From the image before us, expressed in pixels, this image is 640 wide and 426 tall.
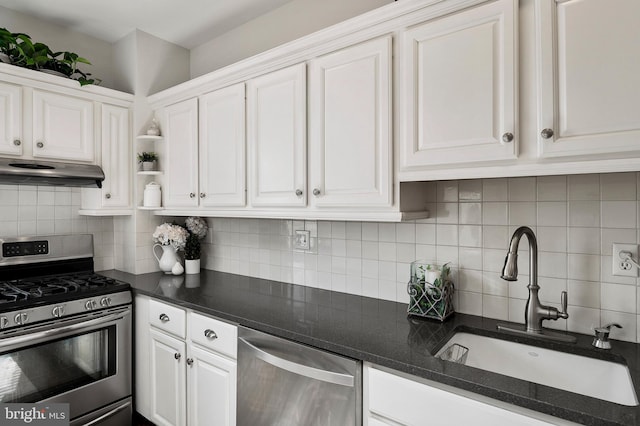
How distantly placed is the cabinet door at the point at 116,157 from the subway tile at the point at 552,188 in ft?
8.18

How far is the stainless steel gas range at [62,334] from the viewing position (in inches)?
68.3

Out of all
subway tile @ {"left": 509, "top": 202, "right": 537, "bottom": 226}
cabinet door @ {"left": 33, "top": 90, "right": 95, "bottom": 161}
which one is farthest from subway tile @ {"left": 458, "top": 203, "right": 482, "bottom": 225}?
cabinet door @ {"left": 33, "top": 90, "right": 95, "bottom": 161}

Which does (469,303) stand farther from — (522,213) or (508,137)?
(508,137)

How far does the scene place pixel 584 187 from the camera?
1339 millimetres

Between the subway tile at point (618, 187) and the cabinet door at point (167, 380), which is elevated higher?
the subway tile at point (618, 187)

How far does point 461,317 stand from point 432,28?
120 centimetres

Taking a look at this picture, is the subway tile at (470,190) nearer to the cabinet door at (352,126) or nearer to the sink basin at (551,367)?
the cabinet door at (352,126)

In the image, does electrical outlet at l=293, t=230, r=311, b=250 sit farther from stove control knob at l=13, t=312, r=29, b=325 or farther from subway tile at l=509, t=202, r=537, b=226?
stove control knob at l=13, t=312, r=29, b=325

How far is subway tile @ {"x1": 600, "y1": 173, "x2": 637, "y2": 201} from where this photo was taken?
1254mm

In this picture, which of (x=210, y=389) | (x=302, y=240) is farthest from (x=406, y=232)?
(x=210, y=389)

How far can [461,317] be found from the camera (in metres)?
1.56

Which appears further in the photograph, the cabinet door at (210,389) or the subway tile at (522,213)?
the cabinet door at (210,389)

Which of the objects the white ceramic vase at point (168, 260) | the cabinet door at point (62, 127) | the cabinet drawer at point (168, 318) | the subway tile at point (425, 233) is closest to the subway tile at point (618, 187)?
the subway tile at point (425, 233)

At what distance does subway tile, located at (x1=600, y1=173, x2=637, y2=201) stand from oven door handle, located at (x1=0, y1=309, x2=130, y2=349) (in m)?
2.47
